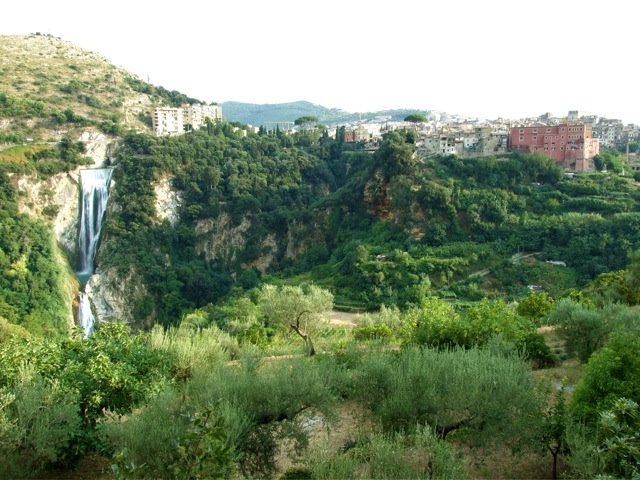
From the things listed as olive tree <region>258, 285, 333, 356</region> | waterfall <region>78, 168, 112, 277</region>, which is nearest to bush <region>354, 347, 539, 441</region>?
olive tree <region>258, 285, 333, 356</region>

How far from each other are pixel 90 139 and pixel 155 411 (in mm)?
55365

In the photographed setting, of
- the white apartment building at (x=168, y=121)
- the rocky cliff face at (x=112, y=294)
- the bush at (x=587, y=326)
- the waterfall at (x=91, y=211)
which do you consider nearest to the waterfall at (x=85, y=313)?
the rocky cliff face at (x=112, y=294)

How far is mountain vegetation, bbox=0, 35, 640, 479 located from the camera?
869 centimetres

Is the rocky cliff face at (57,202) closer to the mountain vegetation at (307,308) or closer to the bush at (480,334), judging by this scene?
the mountain vegetation at (307,308)

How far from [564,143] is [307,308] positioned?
41.1m

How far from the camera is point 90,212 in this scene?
5338 centimetres

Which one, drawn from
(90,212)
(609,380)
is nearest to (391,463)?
(609,380)

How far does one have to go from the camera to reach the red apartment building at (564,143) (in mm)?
50531

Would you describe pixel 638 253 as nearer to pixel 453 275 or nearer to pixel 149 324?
pixel 453 275

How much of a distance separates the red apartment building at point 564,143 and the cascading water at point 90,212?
4151cm

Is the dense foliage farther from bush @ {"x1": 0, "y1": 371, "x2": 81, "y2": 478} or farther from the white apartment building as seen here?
bush @ {"x1": 0, "y1": 371, "x2": 81, "y2": 478}

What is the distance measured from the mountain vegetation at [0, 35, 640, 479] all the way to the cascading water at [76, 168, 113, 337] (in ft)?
5.35

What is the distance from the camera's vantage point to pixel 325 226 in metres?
54.2

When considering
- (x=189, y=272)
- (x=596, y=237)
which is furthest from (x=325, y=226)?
(x=596, y=237)
